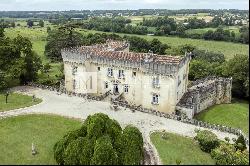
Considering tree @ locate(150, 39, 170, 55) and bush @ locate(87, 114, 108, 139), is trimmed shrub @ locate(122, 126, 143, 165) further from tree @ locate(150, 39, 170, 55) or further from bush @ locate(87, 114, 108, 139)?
tree @ locate(150, 39, 170, 55)

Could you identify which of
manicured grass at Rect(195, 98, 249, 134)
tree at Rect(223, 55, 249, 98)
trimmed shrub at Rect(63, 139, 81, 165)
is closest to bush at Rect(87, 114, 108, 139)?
trimmed shrub at Rect(63, 139, 81, 165)

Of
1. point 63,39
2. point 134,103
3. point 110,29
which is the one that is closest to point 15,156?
point 134,103

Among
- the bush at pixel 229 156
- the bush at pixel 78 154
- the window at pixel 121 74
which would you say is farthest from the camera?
the window at pixel 121 74

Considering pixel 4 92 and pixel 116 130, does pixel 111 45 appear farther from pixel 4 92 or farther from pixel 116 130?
pixel 116 130

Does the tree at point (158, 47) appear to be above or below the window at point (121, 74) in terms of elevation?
above

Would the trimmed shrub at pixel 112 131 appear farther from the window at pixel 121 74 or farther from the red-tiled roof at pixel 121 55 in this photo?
the window at pixel 121 74

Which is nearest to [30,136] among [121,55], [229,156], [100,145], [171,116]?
[100,145]

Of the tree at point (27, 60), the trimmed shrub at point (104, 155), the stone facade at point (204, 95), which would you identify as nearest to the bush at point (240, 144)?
the stone facade at point (204, 95)
